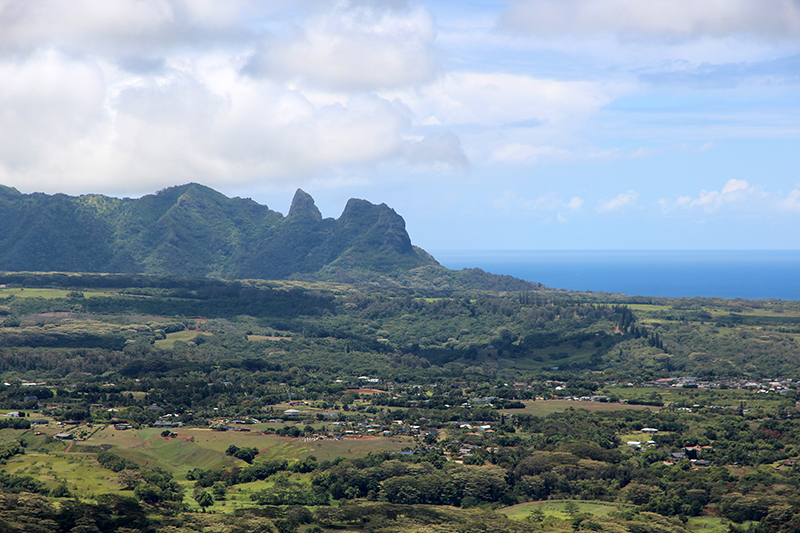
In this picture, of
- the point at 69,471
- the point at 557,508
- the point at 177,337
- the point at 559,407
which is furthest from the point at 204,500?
the point at 177,337

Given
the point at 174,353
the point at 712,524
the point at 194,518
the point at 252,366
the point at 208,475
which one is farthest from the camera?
the point at 174,353

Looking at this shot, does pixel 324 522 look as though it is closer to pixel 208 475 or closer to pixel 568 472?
pixel 208 475

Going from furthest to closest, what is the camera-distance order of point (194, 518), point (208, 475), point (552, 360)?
point (552, 360), point (208, 475), point (194, 518)

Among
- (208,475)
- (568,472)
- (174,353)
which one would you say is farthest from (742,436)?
(174,353)

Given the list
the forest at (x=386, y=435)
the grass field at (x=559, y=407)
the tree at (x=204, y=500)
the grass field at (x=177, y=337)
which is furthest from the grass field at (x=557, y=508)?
the grass field at (x=177, y=337)

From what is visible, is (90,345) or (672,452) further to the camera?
(90,345)

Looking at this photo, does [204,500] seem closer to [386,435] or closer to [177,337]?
[386,435]

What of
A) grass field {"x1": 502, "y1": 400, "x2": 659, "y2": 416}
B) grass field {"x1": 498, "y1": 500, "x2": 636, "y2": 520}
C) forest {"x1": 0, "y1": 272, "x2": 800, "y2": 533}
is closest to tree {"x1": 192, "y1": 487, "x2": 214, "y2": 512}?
forest {"x1": 0, "y1": 272, "x2": 800, "y2": 533}

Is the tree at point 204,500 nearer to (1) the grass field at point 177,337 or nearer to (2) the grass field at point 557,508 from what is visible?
(2) the grass field at point 557,508
